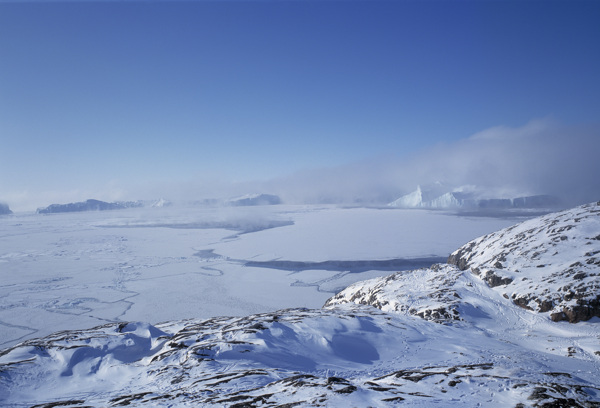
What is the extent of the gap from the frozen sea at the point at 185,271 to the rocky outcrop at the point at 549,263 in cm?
1400

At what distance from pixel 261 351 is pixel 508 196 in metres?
176

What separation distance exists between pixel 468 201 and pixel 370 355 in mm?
162658

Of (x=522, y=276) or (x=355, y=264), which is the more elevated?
(x=522, y=276)

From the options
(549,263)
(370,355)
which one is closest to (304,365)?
(370,355)

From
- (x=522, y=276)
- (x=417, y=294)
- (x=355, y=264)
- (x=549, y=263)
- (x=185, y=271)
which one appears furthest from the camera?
(x=355, y=264)

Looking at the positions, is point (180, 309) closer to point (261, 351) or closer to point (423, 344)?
point (261, 351)

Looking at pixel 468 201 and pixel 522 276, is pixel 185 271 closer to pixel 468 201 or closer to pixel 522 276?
pixel 522 276

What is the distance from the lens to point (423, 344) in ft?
50.3

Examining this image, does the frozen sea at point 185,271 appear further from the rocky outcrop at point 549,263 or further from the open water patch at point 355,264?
the rocky outcrop at point 549,263

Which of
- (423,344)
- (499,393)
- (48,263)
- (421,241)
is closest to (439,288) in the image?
(423,344)

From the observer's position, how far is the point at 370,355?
1441 cm

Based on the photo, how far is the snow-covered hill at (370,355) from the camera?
8.91m

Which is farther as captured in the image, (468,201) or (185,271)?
(468,201)

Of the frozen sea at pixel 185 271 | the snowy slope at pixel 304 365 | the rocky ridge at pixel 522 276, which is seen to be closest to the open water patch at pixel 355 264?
the frozen sea at pixel 185 271
